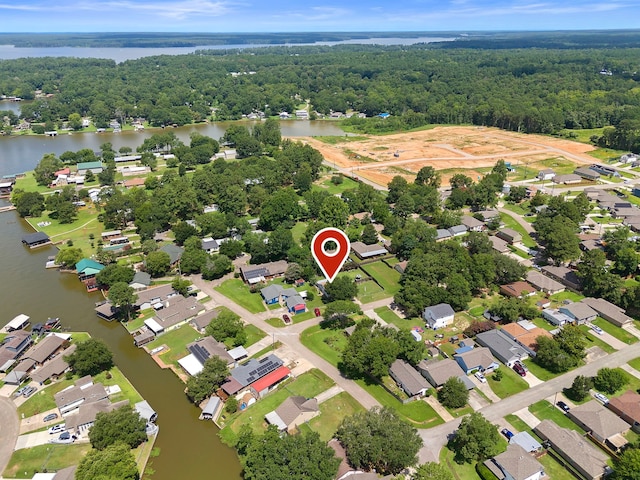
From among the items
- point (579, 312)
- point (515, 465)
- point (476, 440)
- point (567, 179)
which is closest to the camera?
point (515, 465)

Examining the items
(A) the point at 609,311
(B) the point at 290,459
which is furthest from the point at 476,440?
(A) the point at 609,311

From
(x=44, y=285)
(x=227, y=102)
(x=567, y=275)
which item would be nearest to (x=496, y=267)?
(x=567, y=275)

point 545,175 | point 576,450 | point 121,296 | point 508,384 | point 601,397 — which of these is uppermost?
point 545,175

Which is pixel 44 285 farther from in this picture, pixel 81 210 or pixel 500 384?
pixel 500 384

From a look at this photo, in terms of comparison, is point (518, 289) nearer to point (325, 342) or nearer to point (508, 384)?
point (508, 384)

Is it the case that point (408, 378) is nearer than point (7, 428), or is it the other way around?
point (7, 428)

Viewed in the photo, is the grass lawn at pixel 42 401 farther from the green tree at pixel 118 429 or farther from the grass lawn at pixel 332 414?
the grass lawn at pixel 332 414

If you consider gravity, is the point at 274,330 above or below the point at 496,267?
below
